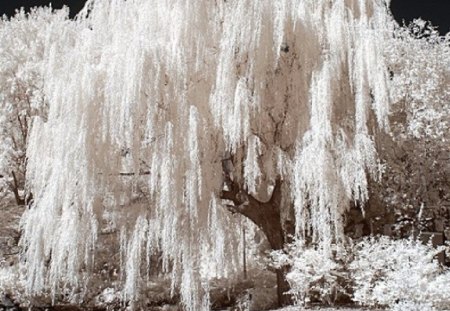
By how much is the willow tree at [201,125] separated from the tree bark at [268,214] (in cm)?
53

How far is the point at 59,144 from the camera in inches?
326

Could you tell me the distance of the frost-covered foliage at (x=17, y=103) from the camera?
547 inches

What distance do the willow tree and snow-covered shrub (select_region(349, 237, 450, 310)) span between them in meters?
0.58

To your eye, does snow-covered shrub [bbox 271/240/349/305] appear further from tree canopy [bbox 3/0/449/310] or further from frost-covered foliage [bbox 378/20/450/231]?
frost-covered foliage [bbox 378/20/450/231]

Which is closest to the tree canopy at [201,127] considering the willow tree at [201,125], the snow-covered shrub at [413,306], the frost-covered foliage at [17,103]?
the willow tree at [201,125]

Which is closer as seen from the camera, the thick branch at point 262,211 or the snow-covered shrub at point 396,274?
the snow-covered shrub at point 396,274

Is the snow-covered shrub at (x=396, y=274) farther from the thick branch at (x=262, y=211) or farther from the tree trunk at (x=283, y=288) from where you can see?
the thick branch at (x=262, y=211)

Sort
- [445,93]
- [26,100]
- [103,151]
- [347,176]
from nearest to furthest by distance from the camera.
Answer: [347,176] < [103,151] < [445,93] < [26,100]

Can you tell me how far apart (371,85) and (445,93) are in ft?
12.7

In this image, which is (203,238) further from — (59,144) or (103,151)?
(59,144)

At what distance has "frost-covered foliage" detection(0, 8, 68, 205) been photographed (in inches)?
547

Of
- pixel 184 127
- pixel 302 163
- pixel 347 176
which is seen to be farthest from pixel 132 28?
pixel 347 176

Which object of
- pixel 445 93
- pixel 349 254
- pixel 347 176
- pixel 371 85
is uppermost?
pixel 445 93

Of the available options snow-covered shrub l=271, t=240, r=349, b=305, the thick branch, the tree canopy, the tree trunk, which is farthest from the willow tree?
the tree trunk
